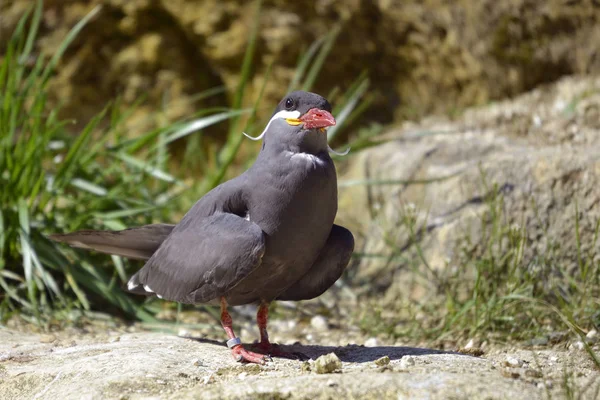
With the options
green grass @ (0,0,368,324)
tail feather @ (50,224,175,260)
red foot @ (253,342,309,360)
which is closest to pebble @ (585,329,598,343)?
red foot @ (253,342,309,360)

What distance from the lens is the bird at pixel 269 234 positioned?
302 centimetres

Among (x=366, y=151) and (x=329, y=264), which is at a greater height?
(x=366, y=151)

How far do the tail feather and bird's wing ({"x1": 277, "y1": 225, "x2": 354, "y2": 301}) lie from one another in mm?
694

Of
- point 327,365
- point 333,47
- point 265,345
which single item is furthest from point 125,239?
point 333,47

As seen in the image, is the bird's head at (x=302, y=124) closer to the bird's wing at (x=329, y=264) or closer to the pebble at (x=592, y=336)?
the bird's wing at (x=329, y=264)

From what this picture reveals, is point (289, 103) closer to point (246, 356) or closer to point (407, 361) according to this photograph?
point (246, 356)

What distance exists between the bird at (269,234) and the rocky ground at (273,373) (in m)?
0.23

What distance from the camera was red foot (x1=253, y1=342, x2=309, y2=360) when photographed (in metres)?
3.21

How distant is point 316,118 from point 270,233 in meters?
0.50

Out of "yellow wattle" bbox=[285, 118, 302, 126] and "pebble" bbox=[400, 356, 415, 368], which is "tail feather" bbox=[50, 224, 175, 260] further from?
"pebble" bbox=[400, 356, 415, 368]

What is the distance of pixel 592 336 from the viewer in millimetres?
3496

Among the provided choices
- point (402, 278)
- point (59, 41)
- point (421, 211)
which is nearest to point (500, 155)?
point (421, 211)

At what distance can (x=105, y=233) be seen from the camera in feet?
11.6

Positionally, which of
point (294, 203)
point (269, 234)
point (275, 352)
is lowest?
point (275, 352)
